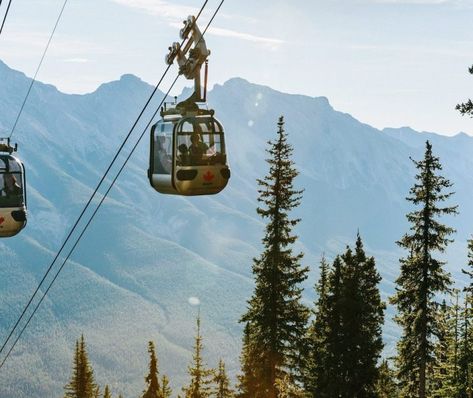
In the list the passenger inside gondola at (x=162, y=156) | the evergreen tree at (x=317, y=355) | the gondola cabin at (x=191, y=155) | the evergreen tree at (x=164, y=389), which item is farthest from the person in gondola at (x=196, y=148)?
the evergreen tree at (x=164, y=389)

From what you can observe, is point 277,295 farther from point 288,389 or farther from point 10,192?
point 10,192

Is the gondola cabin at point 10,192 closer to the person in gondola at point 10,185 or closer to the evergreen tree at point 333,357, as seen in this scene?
the person in gondola at point 10,185

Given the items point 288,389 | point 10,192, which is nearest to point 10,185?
point 10,192

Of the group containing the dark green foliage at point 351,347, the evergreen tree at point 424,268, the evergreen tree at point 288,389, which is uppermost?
the evergreen tree at point 424,268

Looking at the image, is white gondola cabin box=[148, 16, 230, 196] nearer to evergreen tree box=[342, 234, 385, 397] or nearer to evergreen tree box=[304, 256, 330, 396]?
evergreen tree box=[342, 234, 385, 397]

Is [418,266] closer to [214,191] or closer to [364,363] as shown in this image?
[364,363]

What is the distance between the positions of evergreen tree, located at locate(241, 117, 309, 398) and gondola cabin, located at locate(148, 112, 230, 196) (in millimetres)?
14530

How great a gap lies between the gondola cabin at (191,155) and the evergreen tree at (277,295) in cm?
1453

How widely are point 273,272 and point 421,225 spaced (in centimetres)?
773

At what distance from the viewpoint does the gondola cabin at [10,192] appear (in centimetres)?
2328

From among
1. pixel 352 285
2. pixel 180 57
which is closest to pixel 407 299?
pixel 352 285

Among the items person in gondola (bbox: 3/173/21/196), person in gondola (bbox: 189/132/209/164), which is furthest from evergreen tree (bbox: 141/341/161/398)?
person in gondola (bbox: 189/132/209/164)

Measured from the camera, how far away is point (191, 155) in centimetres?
1961

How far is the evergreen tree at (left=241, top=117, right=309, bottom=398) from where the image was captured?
34.6 m
